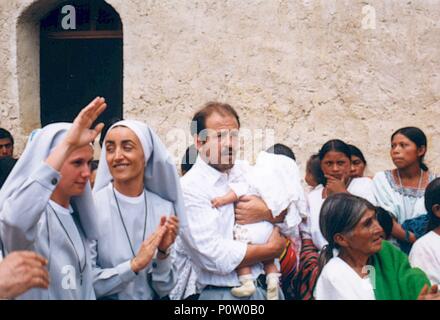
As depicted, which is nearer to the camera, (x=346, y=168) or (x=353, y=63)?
(x=346, y=168)

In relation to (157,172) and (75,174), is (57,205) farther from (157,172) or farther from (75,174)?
(157,172)

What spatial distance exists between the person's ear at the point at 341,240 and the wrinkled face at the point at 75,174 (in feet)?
4.44

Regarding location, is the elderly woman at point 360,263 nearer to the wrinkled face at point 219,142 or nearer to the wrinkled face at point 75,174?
the wrinkled face at point 219,142

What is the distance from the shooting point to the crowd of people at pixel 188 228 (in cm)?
355

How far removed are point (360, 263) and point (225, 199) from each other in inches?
35.4

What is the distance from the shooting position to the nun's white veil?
13.9 ft

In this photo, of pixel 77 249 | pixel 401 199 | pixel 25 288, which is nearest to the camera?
pixel 25 288

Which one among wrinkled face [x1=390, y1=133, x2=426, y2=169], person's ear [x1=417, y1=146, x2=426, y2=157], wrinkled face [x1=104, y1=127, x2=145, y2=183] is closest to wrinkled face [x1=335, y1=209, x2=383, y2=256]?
wrinkled face [x1=104, y1=127, x2=145, y2=183]

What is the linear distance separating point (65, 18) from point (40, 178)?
5.09 m

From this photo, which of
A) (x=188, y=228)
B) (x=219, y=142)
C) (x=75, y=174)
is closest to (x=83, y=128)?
(x=75, y=174)

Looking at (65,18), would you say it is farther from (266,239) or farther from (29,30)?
(266,239)
